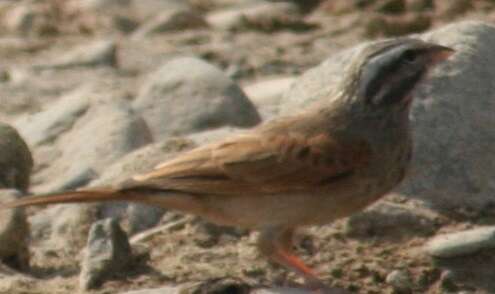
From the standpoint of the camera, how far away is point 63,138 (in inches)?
463

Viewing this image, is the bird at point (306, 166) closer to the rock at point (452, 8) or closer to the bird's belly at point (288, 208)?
the bird's belly at point (288, 208)

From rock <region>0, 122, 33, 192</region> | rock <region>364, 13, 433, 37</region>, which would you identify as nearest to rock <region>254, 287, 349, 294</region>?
rock <region>0, 122, 33, 192</region>

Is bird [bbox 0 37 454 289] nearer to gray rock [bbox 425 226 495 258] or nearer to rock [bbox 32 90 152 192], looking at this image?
gray rock [bbox 425 226 495 258]

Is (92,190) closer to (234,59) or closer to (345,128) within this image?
(345,128)

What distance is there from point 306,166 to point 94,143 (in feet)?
8.80

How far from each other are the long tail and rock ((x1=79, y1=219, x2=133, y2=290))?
37 centimetres

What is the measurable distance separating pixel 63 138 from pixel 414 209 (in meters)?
2.92

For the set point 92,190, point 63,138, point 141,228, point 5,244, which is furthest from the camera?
point 63,138

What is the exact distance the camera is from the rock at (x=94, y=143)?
10.9m

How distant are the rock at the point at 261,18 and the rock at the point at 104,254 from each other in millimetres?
6152

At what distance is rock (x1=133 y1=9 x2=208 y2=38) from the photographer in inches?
591

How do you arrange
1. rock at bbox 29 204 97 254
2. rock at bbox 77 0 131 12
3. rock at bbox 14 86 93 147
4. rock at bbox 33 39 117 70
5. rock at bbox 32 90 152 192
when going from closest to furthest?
rock at bbox 29 204 97 254
rock at bbox 32 90 152 192
rock at bbox 14 86 93 147
rock at bbox 33 39 117 70
rock at bbox 77 0 131 12

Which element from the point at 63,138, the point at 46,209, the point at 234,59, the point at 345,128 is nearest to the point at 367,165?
the point at 345,128

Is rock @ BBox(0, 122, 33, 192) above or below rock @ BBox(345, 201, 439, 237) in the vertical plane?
above
